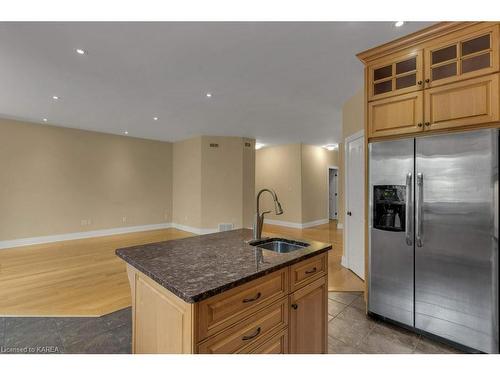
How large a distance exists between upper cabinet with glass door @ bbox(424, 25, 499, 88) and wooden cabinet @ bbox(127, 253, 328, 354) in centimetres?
178

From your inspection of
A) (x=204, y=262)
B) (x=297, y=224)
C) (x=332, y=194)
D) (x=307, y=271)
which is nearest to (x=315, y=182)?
(x=297, y=224)

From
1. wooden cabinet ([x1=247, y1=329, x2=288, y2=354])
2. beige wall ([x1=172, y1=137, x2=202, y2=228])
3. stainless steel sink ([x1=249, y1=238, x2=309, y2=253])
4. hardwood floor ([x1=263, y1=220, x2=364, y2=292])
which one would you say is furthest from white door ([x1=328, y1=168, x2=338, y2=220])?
wooden cabinet ([x1=247, y1=329, x2=288, y2=354])

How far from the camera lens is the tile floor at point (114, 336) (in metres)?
1.86

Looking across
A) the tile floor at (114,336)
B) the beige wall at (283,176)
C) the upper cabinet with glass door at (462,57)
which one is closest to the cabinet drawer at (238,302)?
the tile floor at (114,336)

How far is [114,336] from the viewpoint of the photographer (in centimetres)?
204

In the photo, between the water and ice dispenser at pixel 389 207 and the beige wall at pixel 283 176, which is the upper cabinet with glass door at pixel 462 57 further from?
the beige wall at pixel 283 176

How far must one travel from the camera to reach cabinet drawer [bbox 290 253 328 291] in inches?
54.6

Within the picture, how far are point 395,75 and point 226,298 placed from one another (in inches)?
95.0

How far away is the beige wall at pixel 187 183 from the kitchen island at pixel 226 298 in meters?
4.63

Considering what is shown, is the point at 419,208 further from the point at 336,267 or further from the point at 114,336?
the point at 114,336

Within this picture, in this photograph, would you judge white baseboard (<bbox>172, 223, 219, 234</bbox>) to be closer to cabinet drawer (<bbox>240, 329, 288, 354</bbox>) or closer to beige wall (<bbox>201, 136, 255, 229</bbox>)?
beige wall (<bbox>201, 136, 255, 229</bbox>)

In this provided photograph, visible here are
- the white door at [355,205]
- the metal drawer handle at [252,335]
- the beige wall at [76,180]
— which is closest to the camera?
the metal drawer handle at [252,335]

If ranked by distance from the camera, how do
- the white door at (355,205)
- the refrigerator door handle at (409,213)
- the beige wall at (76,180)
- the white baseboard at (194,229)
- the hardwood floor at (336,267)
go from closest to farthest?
the refrigerator door handle at (409,213), the hardwood floor at (336,267), the white door at (355,205), the beige wall at (76,180), the white baseboard at (194,229)

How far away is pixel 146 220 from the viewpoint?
661 centimetres
